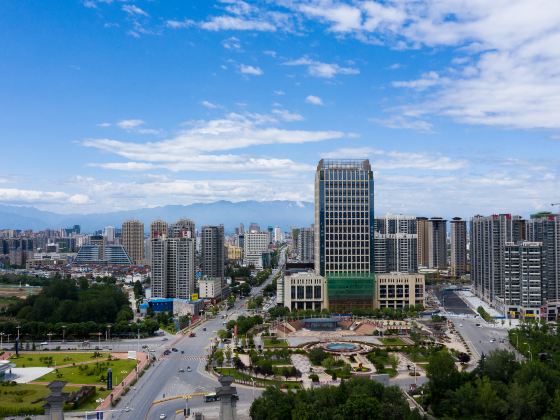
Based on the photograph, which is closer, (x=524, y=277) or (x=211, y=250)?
(x=524, y=277)

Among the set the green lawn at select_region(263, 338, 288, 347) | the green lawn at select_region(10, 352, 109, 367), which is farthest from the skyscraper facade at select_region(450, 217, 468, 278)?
the green lawn at select_region(10, 352, 109, 367)

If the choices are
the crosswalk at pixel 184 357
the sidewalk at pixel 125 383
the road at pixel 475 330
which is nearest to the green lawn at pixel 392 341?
the road at pixel 475 330

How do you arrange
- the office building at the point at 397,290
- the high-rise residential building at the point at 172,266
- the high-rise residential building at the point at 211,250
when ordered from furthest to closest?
the high-rise residential building at the point at 211,250
the high-rise residential building at the point at 172,266
the office building at the point at 397,290

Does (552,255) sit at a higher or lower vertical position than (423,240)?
lower

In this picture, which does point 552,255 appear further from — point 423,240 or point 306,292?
point 423,240

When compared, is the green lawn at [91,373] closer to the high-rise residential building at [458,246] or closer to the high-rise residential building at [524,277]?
the high-rise residential building at [524,277]

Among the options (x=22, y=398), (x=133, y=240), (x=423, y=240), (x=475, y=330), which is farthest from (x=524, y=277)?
(x=133, y=240)

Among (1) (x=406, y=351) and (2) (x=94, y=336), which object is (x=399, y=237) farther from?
(2) (x=94, y=336)

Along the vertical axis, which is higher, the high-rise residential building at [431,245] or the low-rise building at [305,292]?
the high-rise residential building at [431,245]
